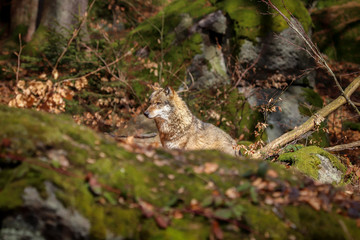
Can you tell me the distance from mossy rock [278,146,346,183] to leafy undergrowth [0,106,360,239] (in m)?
2.77

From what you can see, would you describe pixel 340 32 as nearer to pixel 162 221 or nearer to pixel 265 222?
pixel 265 222

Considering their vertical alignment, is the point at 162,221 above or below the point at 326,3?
below

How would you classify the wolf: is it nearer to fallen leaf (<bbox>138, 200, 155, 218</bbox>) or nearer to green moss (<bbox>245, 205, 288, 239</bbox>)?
green moss (<bbox>245, 205, 288, 239</bbox>)

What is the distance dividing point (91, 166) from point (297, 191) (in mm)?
2140

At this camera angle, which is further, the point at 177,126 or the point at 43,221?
the point at 177,126

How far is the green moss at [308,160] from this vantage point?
234 inches

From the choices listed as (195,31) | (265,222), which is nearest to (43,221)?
(265,222)

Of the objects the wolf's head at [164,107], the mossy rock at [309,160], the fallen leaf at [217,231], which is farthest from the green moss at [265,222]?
Result: the wolf's head at [164,107]

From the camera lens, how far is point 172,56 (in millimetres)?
11812

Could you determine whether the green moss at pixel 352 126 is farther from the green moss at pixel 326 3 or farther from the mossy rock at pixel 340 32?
the green moss at pixel 326 3

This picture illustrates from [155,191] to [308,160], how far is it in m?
4.57

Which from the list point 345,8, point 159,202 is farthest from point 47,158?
point 345,8

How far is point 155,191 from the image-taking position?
273 cm

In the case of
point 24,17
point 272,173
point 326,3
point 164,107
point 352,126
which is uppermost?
point 326,3
